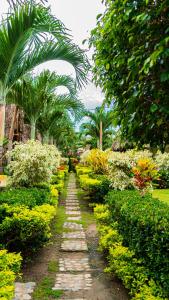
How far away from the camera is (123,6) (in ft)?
9.86

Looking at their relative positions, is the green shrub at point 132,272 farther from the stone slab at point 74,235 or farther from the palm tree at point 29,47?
the palm tree at point 29,47

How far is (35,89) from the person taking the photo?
12148 millimetres

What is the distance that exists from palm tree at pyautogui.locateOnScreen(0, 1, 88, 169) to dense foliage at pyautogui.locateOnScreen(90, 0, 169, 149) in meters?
2.58

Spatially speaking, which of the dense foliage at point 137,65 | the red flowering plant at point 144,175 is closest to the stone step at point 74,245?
the red flowering plant at point 144,175

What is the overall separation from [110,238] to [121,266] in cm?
139

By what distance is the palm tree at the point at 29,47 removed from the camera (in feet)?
22.1

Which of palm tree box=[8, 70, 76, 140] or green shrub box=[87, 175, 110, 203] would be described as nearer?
palm tree box=[8, 70, 76, 140]

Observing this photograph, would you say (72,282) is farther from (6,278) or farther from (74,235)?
(74,235)

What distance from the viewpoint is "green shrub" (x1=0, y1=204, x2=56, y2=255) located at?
583cm

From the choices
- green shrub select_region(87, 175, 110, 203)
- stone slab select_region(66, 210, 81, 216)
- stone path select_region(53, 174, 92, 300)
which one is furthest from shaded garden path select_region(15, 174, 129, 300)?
green shrub select_region(87, 175, 110, 203)

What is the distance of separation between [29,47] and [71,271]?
4.27 m

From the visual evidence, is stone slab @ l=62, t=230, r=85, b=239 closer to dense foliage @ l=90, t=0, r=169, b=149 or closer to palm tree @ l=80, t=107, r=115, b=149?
dense foliage @ l=90, t=0, r=169, b=149

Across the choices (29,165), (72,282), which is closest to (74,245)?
(72,282)

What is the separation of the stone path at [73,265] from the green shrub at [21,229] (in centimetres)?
65
